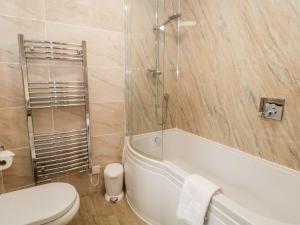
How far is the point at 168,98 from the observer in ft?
7.64

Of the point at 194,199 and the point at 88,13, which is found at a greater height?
the point at 88,13

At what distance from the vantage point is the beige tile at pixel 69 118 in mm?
1751

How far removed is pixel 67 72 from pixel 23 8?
55 centimetres

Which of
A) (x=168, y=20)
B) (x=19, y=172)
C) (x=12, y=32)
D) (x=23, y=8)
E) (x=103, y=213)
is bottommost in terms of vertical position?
(x=103, y=213)

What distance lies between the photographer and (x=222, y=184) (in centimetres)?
182

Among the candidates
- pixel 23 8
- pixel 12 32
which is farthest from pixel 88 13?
pixel 12 32

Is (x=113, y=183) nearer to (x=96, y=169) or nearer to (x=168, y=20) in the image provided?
(x=96, y=169)

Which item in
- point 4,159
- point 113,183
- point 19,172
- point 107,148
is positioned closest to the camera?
point 4,159

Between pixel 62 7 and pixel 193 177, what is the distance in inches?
66.1

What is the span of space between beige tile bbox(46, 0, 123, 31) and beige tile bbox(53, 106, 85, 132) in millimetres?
754

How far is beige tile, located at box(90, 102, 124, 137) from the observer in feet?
6.32

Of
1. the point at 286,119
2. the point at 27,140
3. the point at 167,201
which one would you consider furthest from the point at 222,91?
the point at 27,140

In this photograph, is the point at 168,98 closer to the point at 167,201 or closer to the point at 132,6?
the point at 132,6

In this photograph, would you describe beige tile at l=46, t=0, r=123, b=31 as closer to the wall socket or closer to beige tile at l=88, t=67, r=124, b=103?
beige tile at l=88, t=67, r=124, b=103
